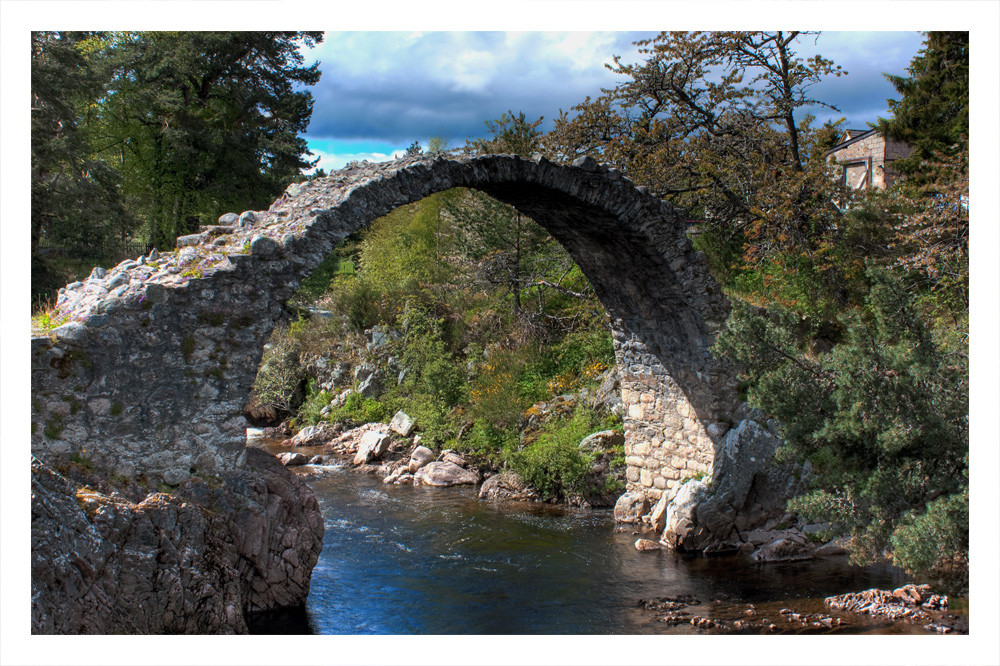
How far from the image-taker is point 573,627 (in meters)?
6.43

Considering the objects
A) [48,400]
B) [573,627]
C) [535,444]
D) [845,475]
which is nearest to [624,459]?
[535,444]

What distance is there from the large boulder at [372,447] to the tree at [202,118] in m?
6.40

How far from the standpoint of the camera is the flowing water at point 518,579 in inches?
257

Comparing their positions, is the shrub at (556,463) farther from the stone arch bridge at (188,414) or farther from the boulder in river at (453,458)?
the stone arch bridge at (188,414)

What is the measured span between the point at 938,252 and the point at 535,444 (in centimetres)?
586

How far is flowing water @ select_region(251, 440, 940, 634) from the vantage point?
654 cm

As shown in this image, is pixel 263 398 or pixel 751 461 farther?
pixel 263 398

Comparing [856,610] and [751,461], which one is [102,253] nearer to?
[751,461]

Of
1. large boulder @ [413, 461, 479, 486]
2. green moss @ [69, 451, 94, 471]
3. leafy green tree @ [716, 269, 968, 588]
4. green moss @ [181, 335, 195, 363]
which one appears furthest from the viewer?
large boulder @ [413, 461, 479, 486]

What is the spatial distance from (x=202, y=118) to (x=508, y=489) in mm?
10807

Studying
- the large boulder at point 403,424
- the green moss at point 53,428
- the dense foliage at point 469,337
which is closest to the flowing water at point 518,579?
the dense foliage at point 469,337

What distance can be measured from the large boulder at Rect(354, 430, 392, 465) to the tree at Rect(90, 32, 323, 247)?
640 cm

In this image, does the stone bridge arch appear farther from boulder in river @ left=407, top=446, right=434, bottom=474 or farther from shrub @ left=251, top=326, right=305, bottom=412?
shrub @ left=251, top=326, right=305, bottom=412

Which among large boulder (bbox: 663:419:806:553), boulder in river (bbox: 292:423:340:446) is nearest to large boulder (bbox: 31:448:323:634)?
large boulder (bbox: 663:419:806:553)
